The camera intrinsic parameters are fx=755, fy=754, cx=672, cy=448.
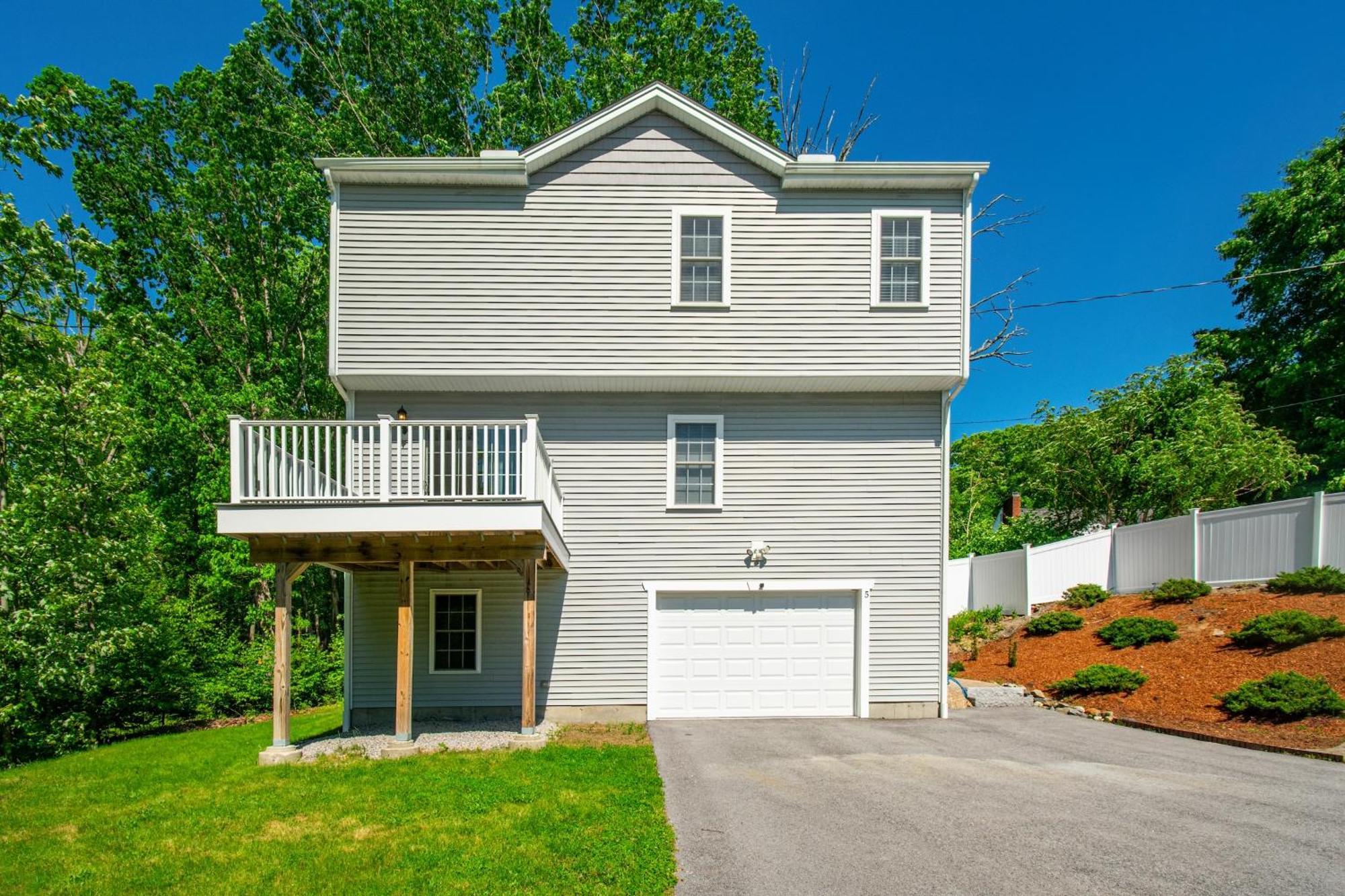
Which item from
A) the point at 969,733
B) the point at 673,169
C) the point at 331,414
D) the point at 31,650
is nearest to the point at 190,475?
the point at 331,414

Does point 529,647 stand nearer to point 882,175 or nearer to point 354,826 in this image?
point 354,826

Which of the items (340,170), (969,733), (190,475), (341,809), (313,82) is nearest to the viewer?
(341,809)

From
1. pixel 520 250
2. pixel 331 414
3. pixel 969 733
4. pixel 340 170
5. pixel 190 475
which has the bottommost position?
pixel 969 733

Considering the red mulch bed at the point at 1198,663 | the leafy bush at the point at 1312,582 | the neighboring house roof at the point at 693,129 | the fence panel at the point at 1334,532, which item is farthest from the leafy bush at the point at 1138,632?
the neighboring house roof at the point at 693,129

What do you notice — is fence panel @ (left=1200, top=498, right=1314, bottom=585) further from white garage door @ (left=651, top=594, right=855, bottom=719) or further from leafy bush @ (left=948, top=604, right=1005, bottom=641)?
white garage door @ (left=651, top=594, right=855, bottom=719)

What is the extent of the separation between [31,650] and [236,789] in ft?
24.6

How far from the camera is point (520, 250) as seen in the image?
11.5 meters

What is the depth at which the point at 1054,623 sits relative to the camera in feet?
51.7

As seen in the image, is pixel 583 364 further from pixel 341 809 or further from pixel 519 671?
pixel 341 809

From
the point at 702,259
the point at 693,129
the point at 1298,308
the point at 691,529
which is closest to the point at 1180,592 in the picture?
the point at 691,529

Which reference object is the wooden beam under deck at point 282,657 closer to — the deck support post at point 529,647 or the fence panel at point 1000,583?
the deck support post at point 529,647

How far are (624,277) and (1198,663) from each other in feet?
35.4

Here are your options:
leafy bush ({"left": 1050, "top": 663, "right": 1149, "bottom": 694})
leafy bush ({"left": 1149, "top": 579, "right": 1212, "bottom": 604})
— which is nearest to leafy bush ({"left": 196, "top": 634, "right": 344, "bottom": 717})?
leafy bush ({"left": 1050, "top": 663, "right": 1149, "bottom": 694})

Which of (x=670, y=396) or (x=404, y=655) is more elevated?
(x=670, y=396)
